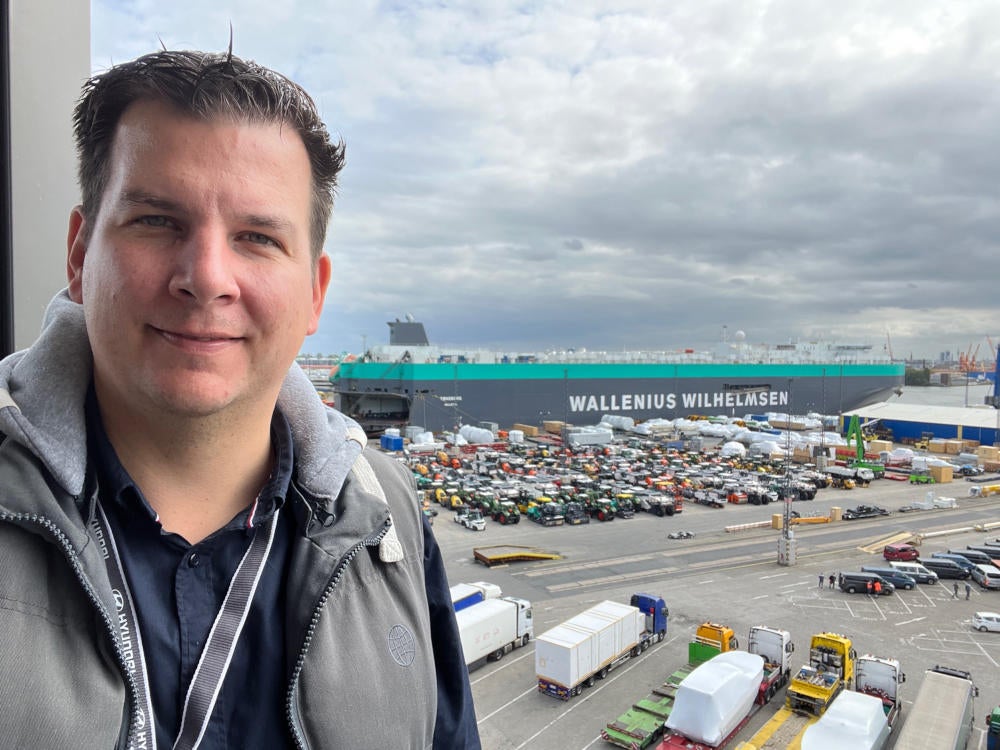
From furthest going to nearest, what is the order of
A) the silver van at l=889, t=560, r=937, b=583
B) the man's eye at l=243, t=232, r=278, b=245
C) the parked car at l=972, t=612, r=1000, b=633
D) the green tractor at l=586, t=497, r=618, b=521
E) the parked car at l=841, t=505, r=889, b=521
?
the parked car at l=841, t=505, r=889, b=521, the green tractor at l=586, t=497, r=618, b=521, the silver van at l=889, t=560, r=937, b=583, the parked car at l=972, t=612, r=1000, b=633, the man's eye at l=243, t=232, r=278, b=245

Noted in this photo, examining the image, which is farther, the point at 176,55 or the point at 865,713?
the point at 865,713

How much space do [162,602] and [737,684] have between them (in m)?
9.93

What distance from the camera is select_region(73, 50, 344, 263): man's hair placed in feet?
3.75

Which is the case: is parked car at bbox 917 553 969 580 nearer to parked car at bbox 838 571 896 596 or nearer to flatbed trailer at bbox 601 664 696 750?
parked car at bbox 838 571 896 596

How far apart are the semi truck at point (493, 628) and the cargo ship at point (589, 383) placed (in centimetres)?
2845

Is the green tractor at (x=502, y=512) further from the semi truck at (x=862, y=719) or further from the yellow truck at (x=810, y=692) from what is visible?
the semi truck at (x=862, y=719)

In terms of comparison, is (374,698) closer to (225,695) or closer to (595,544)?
(225,695)

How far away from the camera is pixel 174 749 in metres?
1.10

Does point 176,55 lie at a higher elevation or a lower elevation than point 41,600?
higher

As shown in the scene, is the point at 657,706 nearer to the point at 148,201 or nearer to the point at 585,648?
the point at 585,648

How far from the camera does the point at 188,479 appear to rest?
1242mm

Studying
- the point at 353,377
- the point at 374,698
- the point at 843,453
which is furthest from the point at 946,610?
the point at 353,377

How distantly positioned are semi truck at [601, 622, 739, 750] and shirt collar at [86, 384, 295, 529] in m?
9.13

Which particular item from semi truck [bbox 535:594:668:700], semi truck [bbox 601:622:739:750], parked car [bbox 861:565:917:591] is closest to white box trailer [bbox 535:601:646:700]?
semi truck [bbox 535:594:668:700]
